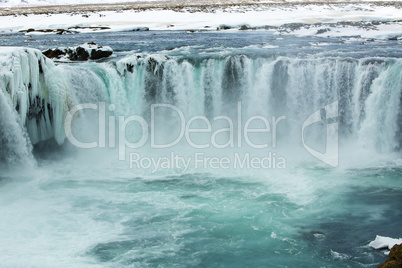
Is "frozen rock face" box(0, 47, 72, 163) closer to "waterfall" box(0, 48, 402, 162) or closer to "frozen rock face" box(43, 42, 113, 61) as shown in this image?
"waterfall" box(0, 48, 402, 162)

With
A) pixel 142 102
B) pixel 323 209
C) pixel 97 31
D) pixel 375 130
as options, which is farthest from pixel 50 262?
pixel 97 31

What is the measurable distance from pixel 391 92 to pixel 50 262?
40.4 feet

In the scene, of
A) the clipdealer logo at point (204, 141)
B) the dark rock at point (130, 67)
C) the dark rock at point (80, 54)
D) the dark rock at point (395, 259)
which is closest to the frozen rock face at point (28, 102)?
the clipdealer logo at point (204, 141)

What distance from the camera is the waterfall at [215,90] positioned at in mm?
16008

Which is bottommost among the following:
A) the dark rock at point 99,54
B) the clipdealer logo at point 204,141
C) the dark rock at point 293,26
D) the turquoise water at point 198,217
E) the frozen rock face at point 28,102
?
the turquoise water at point 198,217

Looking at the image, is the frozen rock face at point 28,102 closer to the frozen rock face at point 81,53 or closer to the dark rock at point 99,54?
the frozen rock face at point 81,53

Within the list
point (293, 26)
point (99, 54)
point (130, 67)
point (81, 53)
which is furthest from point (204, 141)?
point (293, 26)

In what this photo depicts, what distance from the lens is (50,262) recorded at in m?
9.88

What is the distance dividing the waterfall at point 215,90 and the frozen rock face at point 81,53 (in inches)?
68.4

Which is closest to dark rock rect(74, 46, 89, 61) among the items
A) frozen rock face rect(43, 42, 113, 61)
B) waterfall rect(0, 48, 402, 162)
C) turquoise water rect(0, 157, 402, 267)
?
frozen rock face rect(43, 42, 113, 61)

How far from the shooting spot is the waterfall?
1601 cm

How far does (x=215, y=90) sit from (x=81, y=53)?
18.8 ft

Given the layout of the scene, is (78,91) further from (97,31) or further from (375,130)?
(97,31)

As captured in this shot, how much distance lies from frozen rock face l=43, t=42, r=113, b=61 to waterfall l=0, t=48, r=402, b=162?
1.74 metres
